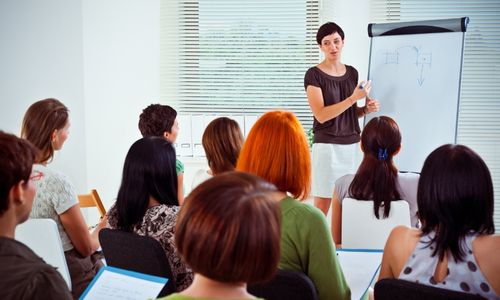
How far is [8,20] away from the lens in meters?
4.56

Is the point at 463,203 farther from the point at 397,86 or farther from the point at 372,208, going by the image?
the point at 397,86

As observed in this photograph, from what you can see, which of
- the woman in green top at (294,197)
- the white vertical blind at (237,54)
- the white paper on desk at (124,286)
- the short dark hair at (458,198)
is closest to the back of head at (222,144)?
the woman in green top at (294,197)

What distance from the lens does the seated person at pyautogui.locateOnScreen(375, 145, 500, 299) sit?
157cm

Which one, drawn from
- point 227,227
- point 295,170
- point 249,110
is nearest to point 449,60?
point 249,110

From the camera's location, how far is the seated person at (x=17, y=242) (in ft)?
3.92

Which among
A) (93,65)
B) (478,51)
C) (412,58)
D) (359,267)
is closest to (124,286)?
(359,267)

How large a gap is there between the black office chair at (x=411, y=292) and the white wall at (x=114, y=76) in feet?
12.6

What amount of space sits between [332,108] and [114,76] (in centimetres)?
212

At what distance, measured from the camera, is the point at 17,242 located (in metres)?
1.26

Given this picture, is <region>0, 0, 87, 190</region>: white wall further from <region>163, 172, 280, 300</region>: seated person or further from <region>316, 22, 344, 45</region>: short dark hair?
<region>163, 172, 280, 300</region>: seated person

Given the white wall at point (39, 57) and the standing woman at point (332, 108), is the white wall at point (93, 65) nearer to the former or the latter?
the white wall at point (39, 57)

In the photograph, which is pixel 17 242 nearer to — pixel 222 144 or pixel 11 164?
pixel 11 164

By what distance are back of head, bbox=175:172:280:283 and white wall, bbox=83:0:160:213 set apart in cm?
403

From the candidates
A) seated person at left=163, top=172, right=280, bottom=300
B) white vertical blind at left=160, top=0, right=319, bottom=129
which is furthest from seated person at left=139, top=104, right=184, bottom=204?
seated person at left=163, top=172, right=280, bottom=300
